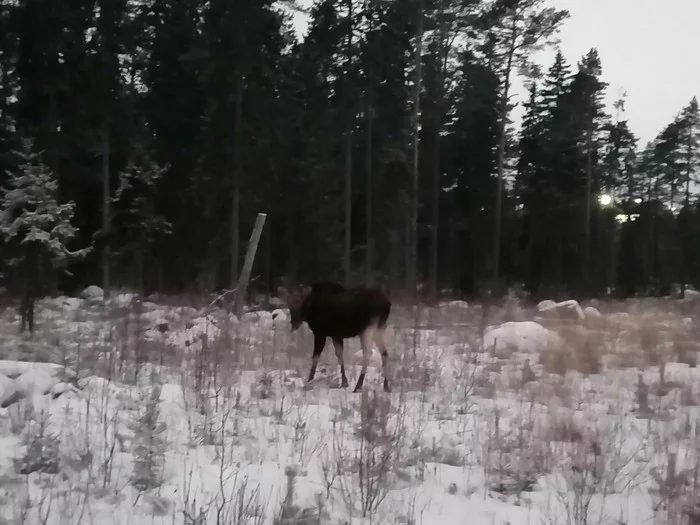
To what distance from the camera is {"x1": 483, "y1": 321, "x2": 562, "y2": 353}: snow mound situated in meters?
11.9

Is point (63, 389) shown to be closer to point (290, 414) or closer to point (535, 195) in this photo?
point (290, 414)

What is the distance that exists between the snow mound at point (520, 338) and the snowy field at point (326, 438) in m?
1.55

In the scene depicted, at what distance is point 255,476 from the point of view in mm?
4637

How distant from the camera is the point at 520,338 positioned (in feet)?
40.6

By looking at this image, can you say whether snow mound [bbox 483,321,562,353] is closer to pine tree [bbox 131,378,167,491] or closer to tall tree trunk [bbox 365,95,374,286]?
pine tree [bbox 131,378,167,491]

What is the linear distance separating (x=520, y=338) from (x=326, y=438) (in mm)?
7553

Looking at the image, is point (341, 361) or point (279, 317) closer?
point (341, 361)

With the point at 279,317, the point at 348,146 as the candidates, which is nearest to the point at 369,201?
the point at 348,146

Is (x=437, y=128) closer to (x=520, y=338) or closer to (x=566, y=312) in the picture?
(x=566, y=312)

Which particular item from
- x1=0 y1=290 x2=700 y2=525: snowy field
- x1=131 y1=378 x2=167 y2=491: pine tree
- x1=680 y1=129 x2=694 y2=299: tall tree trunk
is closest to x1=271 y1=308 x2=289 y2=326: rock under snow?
x1=0 y1=290 x2=700 y2=525: snowy field

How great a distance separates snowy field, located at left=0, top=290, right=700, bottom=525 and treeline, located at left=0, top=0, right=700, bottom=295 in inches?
406

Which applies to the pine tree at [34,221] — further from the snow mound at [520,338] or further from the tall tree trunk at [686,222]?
the tall tree trunk at [686,222]

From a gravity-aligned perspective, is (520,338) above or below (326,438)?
above

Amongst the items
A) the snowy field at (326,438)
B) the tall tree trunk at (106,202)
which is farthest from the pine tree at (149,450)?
the tall tree trunk at (106,202)
